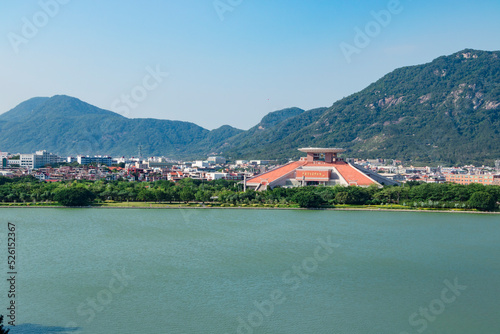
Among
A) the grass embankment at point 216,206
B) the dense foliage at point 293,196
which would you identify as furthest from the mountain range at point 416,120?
the grass embankment at point 216,206

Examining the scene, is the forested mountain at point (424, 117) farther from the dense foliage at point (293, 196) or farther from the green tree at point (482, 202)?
the green tree at point (482, 202)

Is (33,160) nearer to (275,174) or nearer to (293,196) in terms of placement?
(275,174)

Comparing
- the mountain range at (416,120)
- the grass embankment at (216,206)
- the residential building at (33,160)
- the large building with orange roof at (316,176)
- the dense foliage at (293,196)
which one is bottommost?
the grass embankment at (216,206)

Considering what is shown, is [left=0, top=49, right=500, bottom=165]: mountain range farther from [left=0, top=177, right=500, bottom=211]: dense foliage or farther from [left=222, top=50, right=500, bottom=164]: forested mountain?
[left=0, top=177, right=500, bottom=211]: dense foliage

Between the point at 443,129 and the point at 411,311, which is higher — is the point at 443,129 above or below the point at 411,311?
above

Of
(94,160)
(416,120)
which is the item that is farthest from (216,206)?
(416,120)

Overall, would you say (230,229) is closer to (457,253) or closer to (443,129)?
(457,253)

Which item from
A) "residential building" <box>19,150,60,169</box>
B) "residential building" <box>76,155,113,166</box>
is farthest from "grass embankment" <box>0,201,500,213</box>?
"residential building" <box>76,155,113,166</box>

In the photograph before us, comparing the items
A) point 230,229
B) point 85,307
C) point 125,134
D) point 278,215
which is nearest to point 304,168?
point 278,215
